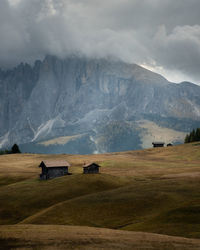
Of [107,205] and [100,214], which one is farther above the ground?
[107,205]

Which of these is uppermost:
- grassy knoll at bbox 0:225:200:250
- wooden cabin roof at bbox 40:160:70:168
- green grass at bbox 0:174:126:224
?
wooden cabin roof at bbox 40:160:70:168

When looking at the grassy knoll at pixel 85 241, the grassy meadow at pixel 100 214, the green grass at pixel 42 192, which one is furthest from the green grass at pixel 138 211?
the green grass at pixel 42 192

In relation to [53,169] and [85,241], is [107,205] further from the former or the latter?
[53,169]

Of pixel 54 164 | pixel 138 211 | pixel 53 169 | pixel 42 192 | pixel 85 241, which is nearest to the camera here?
pixel 85 241

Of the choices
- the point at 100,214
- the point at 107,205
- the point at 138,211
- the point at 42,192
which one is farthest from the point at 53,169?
the point at 138,211

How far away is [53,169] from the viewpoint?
10194cm

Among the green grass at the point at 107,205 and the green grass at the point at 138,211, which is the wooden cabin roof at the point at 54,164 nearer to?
the green grass at the point at 107,205

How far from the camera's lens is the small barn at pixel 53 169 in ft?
328

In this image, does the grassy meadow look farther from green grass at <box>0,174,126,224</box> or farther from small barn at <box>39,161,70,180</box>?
small barn at <box>39,161,70,180</box>

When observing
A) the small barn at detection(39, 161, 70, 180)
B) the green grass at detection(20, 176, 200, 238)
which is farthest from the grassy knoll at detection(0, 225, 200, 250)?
the small barn at detection(39, 161, 70, 180)

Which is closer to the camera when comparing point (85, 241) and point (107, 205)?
point (85, 241)

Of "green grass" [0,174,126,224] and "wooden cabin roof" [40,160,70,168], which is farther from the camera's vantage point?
"wooden cabin roof" [40,160,70,168]

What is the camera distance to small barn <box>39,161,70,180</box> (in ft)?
328

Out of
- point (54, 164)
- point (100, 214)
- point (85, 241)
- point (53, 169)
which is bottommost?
point (100, 214)
